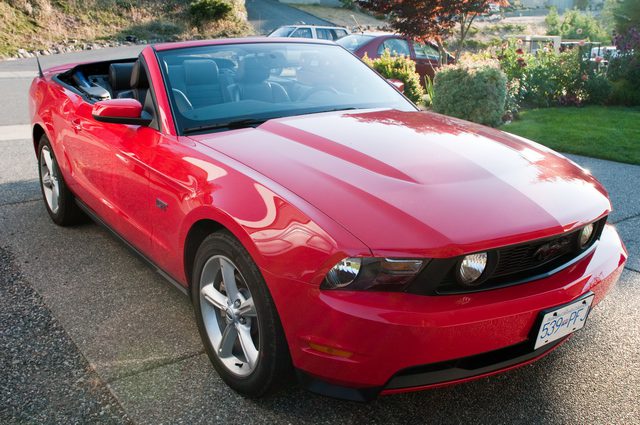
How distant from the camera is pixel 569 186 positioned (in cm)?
280

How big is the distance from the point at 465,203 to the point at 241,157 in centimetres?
102

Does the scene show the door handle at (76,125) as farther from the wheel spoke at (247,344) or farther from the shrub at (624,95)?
the shrub at (624,95)

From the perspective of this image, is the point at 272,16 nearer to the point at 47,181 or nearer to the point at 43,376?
the point at 47,181

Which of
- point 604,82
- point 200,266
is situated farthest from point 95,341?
point 604,82

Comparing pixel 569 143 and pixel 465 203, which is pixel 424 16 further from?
pixel 465 203

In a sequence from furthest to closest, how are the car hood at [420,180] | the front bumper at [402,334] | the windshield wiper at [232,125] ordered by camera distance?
the windshield wiper at [232,125], the car hood at [420,180], the front bumper at [402,334]

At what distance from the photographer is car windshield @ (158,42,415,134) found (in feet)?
11.3

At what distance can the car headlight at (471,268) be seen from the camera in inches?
90.7

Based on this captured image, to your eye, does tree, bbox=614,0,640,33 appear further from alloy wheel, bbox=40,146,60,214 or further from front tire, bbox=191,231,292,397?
front tire, bbox=191,231,292,397

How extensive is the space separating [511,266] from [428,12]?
33.0 feet

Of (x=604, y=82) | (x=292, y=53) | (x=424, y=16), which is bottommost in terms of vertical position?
(x=604, y=82)

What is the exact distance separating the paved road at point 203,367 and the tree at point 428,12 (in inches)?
315

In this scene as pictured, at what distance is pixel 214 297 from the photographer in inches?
113

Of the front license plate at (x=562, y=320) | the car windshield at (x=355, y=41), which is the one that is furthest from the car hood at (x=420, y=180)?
the car windshield at (x=355, y=41)
